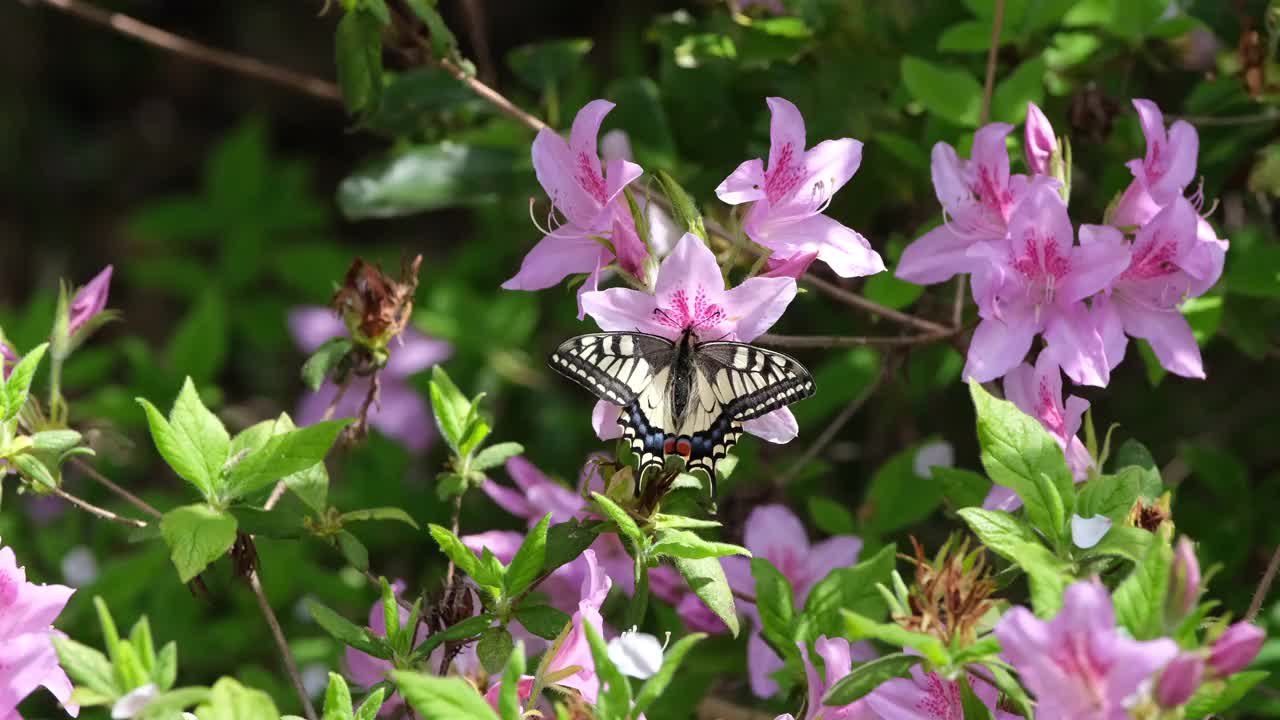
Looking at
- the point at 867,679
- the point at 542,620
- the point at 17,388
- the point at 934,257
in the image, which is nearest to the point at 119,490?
the point at 17,388

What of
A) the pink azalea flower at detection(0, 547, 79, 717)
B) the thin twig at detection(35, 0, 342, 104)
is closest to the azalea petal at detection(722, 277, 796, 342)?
the pink azalea flower at detection(0, 547, 79, 717)

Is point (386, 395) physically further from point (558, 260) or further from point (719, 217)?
point (558, 260)

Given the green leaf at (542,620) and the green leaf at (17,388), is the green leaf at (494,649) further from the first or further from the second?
the green leaf at (17,388)

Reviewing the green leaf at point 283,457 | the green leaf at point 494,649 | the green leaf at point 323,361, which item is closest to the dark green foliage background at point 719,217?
the green leaf at point 323,361

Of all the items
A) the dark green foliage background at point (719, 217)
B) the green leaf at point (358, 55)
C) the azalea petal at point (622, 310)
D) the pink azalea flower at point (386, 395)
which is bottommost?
the pink azalea flower at point (386, 395)

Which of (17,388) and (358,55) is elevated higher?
(358,55)

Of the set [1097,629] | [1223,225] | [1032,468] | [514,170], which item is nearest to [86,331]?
[514,170]
